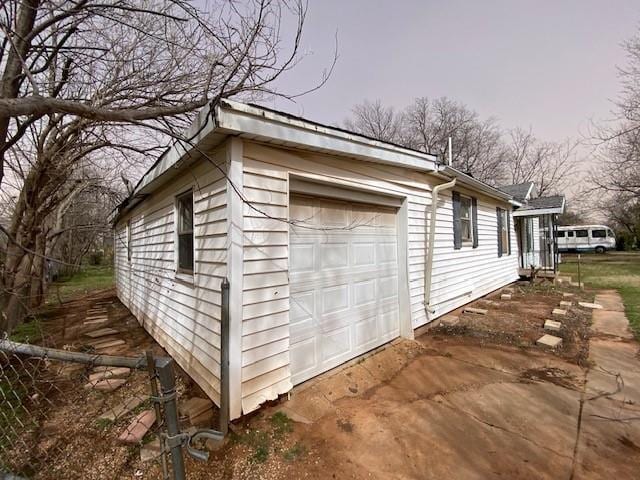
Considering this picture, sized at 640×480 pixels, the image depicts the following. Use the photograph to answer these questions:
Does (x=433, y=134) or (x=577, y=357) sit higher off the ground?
(x=433, y=134)

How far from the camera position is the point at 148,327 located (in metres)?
5.74

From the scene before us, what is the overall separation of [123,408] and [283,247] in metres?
2.30

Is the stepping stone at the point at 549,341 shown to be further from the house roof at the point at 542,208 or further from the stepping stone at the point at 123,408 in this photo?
the house roof at the point at 542,208

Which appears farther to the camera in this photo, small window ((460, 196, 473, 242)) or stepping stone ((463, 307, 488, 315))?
small window ((460, 196, 473, 242))

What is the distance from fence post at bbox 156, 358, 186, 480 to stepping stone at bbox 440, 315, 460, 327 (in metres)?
5.42

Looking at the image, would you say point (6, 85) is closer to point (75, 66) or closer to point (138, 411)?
point (75, 66)

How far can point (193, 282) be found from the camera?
3607mm

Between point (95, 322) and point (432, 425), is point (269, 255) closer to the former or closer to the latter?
point (432, 425)

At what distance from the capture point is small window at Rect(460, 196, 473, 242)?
6.95m

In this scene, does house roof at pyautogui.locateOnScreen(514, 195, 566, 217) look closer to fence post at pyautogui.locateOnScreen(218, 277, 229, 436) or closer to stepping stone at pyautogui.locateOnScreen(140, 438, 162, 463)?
fence post at pyautogui.locateOnScreen(218, 277, 229, 436)

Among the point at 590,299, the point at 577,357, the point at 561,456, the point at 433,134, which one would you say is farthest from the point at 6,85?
the point at 433,134

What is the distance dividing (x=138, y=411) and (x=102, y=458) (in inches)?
24.8

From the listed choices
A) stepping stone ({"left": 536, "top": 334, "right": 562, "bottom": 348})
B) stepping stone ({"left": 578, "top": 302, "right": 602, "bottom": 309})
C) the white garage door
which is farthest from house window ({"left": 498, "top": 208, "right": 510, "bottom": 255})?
the white garage door

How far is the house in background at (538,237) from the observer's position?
11.2 m
